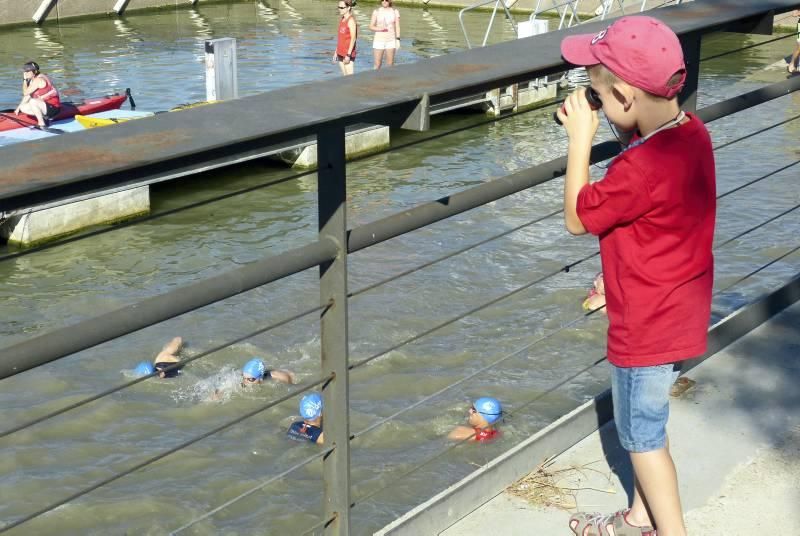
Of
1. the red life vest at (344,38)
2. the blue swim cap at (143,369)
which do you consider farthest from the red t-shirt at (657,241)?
the red life vest at (344,38)

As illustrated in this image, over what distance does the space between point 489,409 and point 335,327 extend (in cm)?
569

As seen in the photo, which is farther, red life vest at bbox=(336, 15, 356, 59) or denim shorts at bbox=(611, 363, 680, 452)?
red life vest at bbox=(336, 15, 356, 59)

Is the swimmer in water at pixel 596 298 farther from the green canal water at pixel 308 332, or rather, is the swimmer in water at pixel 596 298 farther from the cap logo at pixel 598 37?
the cap logo at pixel 598 37

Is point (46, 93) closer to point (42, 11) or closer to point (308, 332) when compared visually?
point (308, 332)

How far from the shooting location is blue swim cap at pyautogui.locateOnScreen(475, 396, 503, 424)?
810 centimetres

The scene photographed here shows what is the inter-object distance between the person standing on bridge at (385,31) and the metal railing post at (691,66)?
56.0 ft

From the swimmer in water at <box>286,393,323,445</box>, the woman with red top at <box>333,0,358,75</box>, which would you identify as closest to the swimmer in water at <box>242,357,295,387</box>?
the swimmer in water at <box>286,393,323,445</box>

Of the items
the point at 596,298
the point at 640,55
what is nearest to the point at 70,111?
the point at 596,298

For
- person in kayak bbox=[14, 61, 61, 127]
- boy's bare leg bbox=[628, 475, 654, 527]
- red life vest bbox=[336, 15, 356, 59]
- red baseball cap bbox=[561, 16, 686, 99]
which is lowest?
person in kayak bbox=[14, 61, 61, 127]

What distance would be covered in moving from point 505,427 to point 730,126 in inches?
408

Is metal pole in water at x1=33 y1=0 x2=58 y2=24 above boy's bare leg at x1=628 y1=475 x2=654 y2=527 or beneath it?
beneath

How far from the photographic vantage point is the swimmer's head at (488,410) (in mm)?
8094

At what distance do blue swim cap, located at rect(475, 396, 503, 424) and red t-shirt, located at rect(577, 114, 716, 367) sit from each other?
18.5 feet

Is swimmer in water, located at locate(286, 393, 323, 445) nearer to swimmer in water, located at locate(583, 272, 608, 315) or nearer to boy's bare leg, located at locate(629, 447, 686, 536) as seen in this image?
swimmer in water, located at locate(583, 272, 608, 315)
